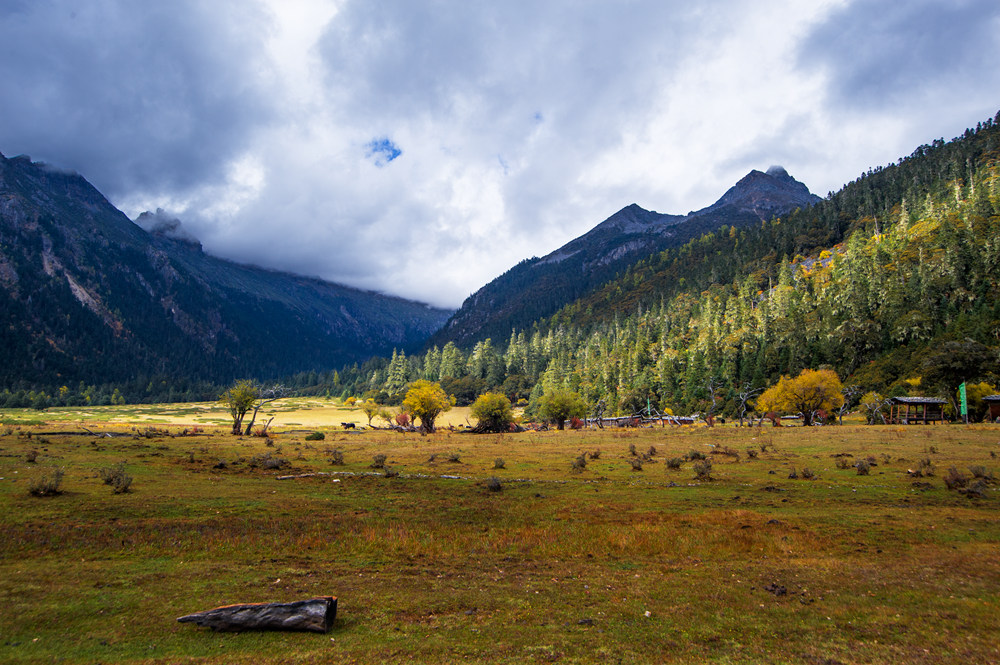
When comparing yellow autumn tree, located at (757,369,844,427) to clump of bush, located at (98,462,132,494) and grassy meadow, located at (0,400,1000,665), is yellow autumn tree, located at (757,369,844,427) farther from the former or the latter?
clump of bush, located at (98,462,132,494)

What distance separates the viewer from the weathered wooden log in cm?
1093

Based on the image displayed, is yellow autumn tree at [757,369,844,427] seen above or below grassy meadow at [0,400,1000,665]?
above

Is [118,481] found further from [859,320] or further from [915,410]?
[859,320]

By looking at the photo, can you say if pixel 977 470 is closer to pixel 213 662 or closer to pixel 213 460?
pixel 213 662

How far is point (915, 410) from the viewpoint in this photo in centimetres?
8281

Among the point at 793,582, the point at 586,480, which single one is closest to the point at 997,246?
the point at 586,480

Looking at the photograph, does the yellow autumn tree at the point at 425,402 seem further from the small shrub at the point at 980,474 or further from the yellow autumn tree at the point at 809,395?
the small shrub at the point at 980,474

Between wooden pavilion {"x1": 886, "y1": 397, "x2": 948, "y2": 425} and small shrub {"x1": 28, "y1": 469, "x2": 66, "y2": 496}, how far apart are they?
107 metres

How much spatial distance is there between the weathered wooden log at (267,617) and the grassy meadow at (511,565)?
0.81 feet

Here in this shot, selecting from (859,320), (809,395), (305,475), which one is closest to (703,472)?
(305,475)

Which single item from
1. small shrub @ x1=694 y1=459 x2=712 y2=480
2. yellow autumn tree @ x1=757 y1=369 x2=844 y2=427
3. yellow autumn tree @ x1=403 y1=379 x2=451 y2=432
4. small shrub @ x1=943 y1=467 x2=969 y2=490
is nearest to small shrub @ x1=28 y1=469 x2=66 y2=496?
small shrub @ x1=694 y1=459 x2=712 y2=480

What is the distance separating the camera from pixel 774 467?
36.7 m

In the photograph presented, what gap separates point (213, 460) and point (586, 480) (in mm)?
31952

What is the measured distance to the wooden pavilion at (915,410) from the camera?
255ft
